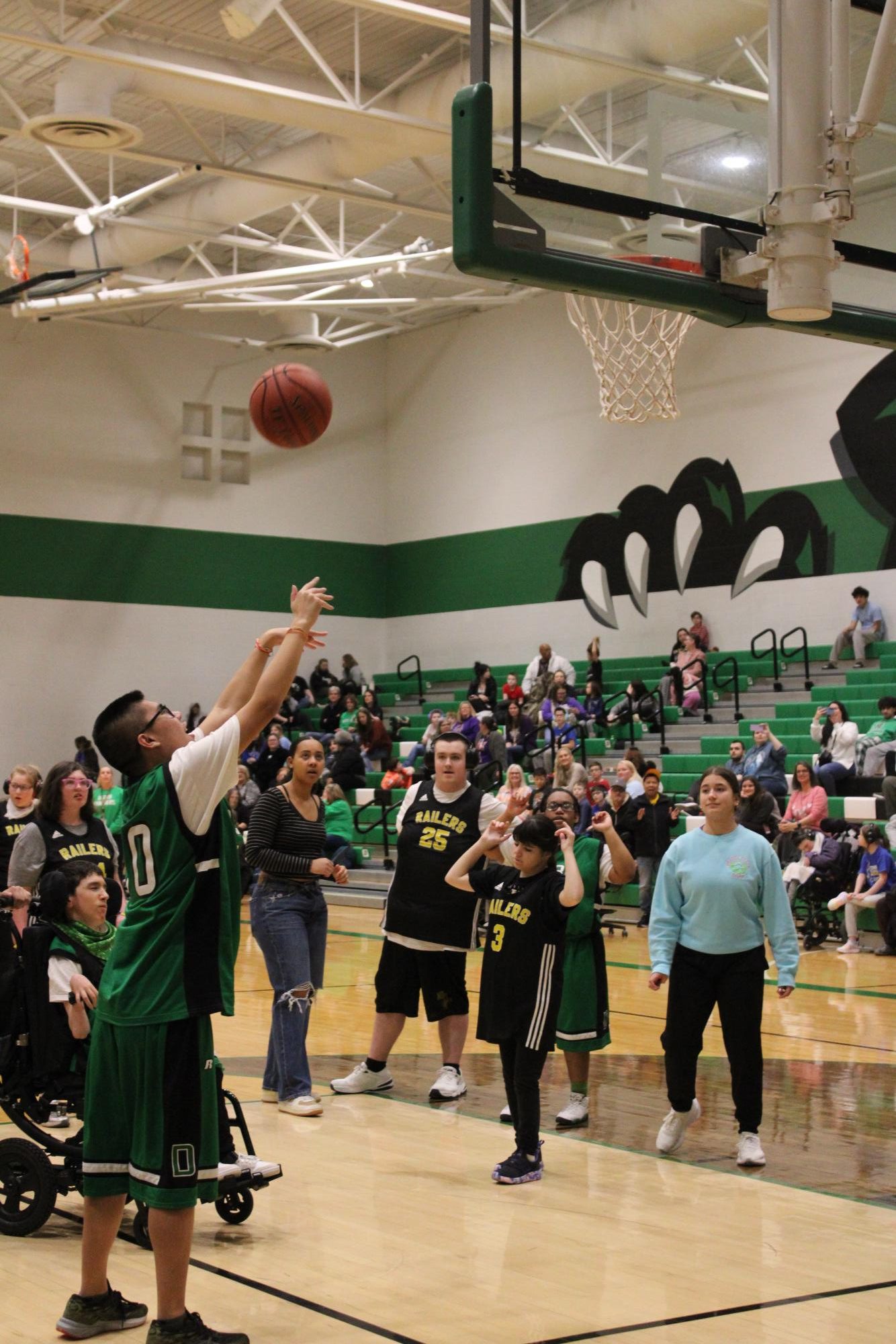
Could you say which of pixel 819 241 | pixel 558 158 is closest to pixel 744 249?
pixel 819 241

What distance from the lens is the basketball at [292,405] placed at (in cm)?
1202

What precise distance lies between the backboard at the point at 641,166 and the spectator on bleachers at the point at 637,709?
1349 cm

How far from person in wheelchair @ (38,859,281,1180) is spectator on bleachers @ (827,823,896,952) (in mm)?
8696

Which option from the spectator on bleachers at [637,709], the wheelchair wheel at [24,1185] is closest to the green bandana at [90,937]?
the wheelchair wheel at [24,1185]

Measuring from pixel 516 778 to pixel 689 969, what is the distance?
955cm

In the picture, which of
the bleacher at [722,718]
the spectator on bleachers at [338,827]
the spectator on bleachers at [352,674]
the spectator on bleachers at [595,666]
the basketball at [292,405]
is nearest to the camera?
the basketball at [292,405]

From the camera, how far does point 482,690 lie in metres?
22.5

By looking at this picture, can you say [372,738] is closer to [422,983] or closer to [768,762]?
[768,762]

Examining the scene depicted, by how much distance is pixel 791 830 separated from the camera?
14.3 m

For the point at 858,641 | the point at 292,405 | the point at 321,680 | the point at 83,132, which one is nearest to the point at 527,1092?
the point at 292,405

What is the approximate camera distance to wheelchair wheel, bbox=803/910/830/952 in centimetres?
1344

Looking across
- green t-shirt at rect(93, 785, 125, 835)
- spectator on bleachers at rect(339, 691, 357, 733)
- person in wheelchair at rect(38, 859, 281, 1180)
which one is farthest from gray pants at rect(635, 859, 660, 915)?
person in wheelchair at rect(38, 859, 281, 1180)

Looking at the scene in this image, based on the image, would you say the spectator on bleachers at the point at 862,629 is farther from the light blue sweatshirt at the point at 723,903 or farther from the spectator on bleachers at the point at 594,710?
the light blue sweatshirt at the point at 723,903

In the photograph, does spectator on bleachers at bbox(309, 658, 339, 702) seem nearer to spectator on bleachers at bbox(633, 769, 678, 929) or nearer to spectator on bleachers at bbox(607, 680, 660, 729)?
spectator on bleachers at bbox(607, 680, 660, 729)
